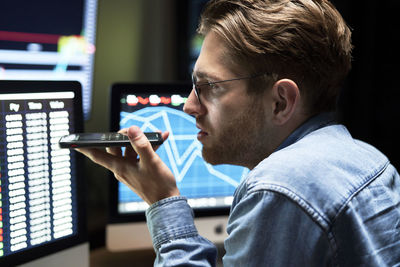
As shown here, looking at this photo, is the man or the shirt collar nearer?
the man

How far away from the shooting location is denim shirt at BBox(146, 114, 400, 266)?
695 mm

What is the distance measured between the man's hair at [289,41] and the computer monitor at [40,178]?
1.29 feet

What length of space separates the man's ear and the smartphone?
250mm

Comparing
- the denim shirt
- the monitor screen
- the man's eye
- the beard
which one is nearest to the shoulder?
the denim shirt

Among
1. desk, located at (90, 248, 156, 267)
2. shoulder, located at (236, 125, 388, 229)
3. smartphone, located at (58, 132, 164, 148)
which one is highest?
shoulder, located at (236, 125, 388, 229)

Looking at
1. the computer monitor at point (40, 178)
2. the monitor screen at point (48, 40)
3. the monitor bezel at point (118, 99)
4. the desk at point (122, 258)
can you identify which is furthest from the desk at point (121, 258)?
the monitor screen at point (48, 40)

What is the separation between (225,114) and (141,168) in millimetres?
212

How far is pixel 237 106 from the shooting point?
95 centimetres

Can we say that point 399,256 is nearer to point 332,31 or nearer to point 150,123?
point 332,31

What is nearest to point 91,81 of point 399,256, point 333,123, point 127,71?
point 127,71

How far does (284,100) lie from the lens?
92cm

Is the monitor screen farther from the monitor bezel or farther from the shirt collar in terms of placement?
the shirt collar

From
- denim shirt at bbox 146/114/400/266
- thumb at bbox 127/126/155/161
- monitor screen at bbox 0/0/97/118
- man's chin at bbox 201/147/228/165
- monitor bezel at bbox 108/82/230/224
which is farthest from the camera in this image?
monitor screen at bbox 0/0/97/118

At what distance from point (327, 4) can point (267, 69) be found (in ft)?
0.70
